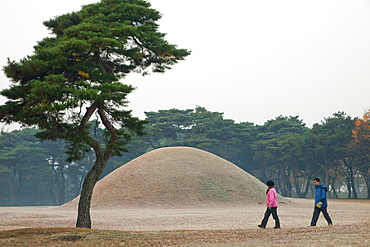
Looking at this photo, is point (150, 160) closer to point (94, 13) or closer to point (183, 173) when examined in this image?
point (183, 173)

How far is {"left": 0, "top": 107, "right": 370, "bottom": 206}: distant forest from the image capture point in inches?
2023

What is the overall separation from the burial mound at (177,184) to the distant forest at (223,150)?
17242 millimetres

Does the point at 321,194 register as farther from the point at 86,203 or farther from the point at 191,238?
the point at 86,203

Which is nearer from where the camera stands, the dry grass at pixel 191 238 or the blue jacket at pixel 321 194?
the dry grass at pixel 191 238

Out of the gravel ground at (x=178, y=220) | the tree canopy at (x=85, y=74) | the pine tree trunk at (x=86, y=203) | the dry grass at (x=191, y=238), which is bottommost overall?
the gravel ground at (x=178, y=220)

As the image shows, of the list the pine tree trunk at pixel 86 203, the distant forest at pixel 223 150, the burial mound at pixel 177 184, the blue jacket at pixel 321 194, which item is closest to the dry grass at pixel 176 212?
the burial mound at pixel 177 184

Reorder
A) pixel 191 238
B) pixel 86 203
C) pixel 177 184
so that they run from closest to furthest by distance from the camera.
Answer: pixel 191 238 → pixel 86 203 → pixel 177 184

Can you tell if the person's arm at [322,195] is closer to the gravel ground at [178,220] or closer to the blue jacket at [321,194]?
the blue jacket at [321,194]

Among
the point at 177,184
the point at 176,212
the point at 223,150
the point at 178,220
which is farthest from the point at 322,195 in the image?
the point at 223,150

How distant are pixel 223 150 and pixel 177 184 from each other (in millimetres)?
31292

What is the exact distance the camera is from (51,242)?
31.2ft

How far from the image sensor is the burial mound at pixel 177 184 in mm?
29906

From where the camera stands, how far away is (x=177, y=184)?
32.4 meters

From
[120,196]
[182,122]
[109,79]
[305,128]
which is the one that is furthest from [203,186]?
[305,128]
